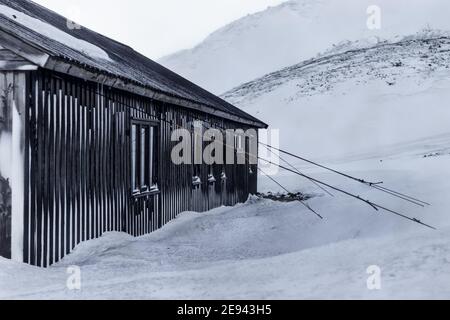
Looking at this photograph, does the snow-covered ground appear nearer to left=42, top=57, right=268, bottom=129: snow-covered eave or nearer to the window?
the window

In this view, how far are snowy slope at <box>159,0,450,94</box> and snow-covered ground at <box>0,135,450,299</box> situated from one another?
50.4m

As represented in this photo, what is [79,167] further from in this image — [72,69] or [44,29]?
[44,29]

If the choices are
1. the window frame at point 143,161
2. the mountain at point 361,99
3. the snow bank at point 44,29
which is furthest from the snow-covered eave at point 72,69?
the mountain at point 361,99

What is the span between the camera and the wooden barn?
6.33m

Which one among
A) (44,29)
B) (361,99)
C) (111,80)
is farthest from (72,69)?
(361,99)

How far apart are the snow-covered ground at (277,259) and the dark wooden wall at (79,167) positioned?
0.31 meters

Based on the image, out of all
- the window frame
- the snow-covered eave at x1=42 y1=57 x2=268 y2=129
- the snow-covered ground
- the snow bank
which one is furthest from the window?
the snow bank

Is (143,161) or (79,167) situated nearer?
(79,167)

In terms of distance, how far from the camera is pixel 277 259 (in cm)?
651

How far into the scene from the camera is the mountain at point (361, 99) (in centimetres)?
2881

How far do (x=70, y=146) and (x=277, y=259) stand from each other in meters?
3.17

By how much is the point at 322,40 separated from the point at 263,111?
5661 cm
